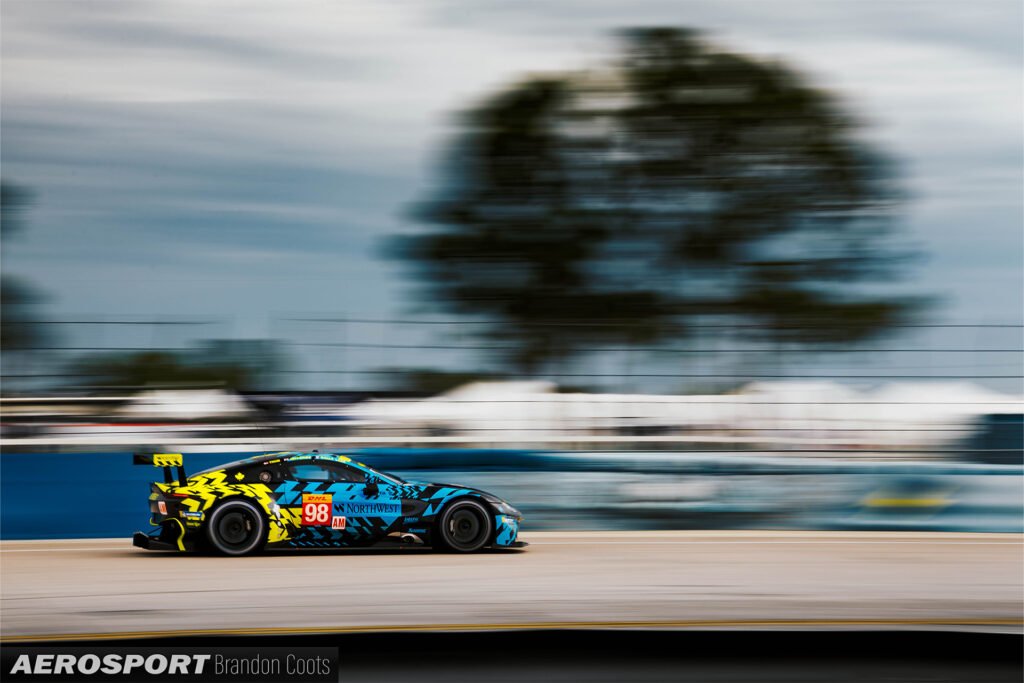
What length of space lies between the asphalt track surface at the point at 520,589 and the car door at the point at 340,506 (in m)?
0.21

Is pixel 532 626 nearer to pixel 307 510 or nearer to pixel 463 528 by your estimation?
pixel 463 528

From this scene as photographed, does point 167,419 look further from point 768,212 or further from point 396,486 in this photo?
point 768,212

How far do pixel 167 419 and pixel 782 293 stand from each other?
1315cm

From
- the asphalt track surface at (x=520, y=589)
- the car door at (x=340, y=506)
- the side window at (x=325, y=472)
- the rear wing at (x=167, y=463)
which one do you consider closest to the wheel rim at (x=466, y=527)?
the asphalt track surface at (x=520, y=589)

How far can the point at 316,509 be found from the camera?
408 inches

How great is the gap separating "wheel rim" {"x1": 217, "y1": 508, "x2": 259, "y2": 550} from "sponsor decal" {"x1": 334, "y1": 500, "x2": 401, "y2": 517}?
713 millimetres

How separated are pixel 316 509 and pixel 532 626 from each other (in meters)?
3.96

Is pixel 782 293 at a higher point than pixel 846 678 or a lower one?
higher

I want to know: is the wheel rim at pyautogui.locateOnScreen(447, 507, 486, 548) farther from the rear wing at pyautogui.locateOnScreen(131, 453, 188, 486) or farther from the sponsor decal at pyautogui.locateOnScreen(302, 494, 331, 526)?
the rear wing at pyautogui.locateOnScreen(131, 453, 188, 486)

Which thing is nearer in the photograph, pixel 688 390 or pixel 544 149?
pixel 688 390

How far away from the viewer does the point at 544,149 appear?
25.3 m

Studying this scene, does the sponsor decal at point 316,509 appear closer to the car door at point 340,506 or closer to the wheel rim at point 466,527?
the car door at point 340,506

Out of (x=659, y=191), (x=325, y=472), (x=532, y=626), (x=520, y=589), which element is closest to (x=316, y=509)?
(x=325, y=472)

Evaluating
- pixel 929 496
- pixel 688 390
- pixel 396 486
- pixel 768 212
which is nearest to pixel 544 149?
pixel 768 212
